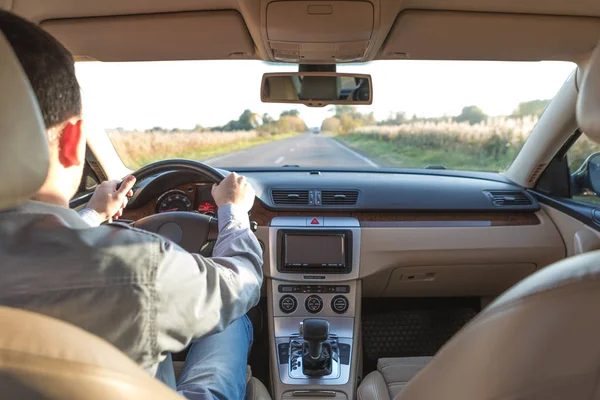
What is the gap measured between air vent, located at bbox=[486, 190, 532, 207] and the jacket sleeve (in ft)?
9.10

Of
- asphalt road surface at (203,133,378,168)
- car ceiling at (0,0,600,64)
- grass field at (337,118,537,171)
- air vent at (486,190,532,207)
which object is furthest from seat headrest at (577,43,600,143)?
asphalt road surface at (203,133,378,168)

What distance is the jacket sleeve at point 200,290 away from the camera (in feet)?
4.78

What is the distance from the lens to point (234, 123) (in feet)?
22.1

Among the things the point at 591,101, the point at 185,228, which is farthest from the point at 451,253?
the point at 591,101

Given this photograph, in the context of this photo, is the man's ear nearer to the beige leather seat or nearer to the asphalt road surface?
the beige leather seat

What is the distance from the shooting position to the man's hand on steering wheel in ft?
7.43

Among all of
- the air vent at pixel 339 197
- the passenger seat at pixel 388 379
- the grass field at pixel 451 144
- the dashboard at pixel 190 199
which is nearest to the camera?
the passenger seat at pixel 388 379

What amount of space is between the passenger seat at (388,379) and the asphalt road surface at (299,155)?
186 centimetres

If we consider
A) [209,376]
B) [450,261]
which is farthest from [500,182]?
[209,376]

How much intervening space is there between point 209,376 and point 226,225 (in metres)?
0.81

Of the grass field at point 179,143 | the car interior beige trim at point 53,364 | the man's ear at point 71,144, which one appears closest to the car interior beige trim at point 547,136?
the grass field at point 179,143

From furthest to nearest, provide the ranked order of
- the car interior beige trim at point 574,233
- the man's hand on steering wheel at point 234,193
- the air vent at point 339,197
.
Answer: the air vent at point 339,197 < the car interior beige trim at point 574,233 < the man's hand on steering wheel at point 234,193

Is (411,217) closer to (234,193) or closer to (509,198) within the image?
(509,198)

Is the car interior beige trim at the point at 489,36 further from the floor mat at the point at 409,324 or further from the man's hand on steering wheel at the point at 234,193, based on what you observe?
the floor mat at the point at 409,324
